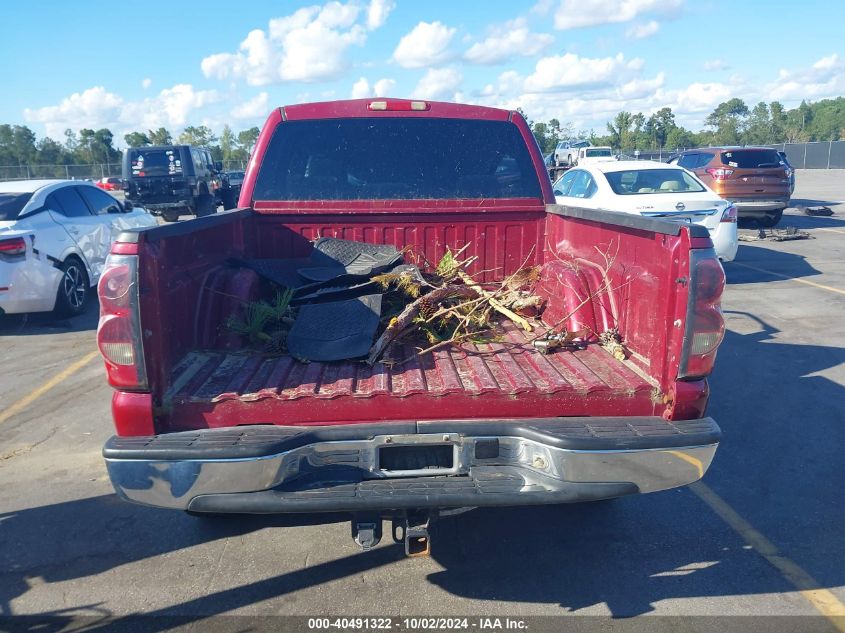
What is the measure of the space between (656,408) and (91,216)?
28.9 ft

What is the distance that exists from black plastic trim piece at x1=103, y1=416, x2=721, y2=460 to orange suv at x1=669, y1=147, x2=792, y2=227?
14303 millimetres

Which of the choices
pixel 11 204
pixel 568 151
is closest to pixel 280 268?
pixel 11 204

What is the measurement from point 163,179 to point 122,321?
19225mm

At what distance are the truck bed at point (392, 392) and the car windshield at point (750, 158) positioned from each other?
1467 centimetres

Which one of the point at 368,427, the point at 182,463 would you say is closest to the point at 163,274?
the point at 182,463

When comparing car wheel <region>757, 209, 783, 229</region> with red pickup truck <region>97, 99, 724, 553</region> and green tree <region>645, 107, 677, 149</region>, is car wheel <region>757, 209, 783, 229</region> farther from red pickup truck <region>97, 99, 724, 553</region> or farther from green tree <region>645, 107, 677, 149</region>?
green tree <region>645, 107, 677, 149</region>

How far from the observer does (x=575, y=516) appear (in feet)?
13.2

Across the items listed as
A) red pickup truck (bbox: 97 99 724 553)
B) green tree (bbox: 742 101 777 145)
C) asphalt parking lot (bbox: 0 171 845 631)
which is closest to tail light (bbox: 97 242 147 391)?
red pickup truck (bbox: 97 99 724 553)

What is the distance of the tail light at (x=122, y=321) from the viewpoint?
2.71m

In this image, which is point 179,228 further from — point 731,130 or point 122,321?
point 731,130

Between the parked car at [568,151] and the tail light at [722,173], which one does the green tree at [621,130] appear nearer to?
the parked car at [568,151]

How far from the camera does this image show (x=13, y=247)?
789 centimetres

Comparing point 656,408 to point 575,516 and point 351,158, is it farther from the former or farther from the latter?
point 351,158

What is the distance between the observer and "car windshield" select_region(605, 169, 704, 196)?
10809mm
